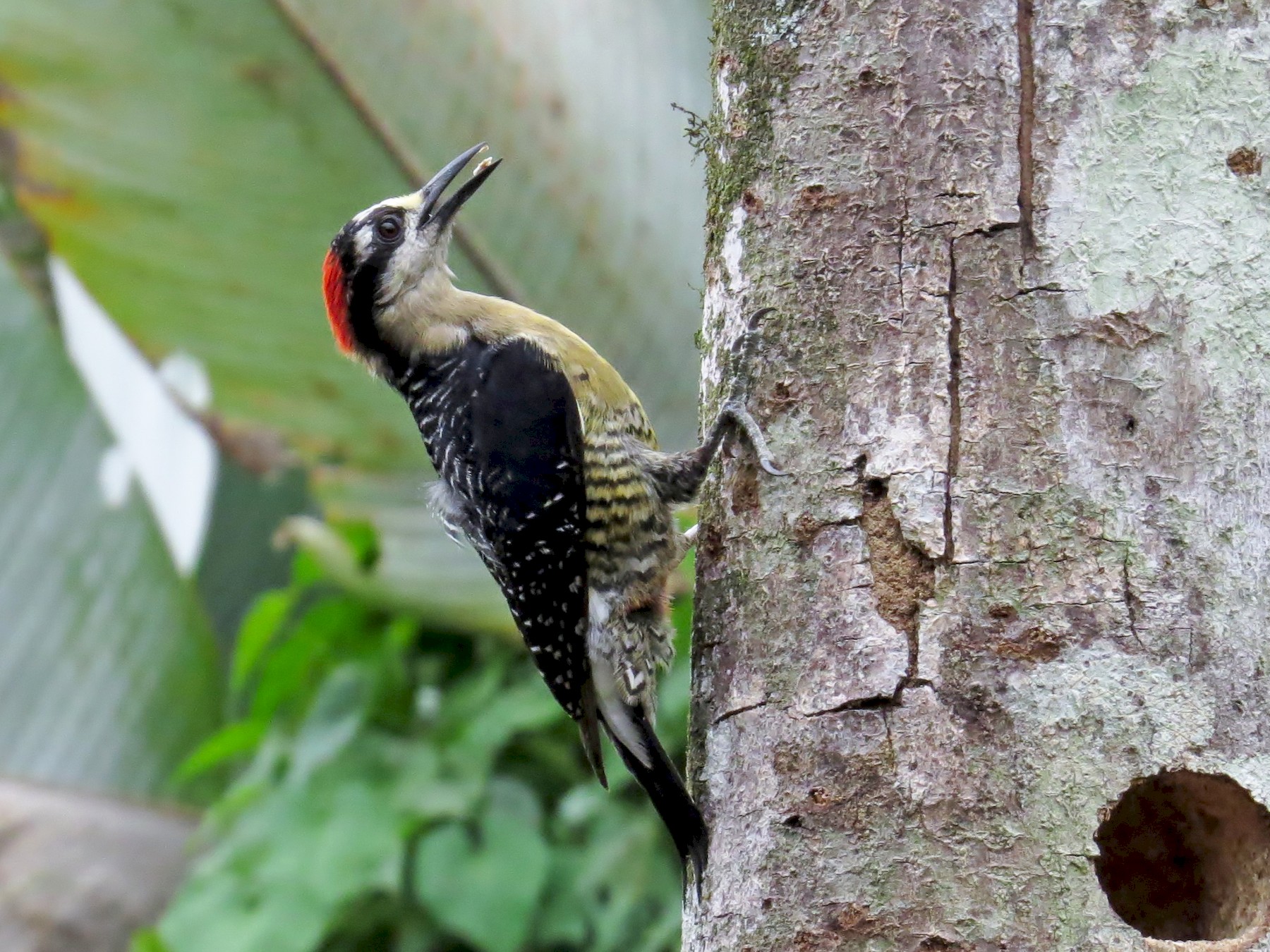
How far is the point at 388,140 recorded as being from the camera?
13.5 feet

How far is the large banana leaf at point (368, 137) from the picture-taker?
13.2ft

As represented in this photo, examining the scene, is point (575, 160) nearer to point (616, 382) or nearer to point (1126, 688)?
point (616, 382)

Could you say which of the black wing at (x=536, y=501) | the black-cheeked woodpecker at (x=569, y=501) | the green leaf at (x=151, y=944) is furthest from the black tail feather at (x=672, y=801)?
the green leaf at (x=151, y=944)

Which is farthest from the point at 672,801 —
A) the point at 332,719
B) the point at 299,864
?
the point at 332,719

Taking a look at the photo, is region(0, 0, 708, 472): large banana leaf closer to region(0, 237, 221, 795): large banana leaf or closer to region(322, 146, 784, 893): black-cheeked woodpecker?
region(322, 146, 784, 893): black-cheeked woodpecker

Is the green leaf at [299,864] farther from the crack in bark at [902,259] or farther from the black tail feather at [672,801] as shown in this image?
the crack in bark at [902,259]

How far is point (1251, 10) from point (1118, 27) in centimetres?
21

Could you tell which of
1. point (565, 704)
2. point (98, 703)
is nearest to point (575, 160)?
point (565, 704)

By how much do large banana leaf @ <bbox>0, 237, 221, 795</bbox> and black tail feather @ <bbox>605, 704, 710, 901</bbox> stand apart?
3.17m

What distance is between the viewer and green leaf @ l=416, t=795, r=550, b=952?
12.7ft

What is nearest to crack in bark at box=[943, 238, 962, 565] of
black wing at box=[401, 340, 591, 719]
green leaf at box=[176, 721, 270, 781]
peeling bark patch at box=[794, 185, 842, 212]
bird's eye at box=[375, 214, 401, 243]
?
peeling bark patch at box=[794, 185, 842, 212]

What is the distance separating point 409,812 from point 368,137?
1936mm

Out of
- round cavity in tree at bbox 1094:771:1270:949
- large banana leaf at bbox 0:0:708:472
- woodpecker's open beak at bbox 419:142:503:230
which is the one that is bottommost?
round cavity in tree at bbox 1094:771:1270:949

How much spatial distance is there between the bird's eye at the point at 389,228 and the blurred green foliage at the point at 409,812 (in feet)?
3.63
